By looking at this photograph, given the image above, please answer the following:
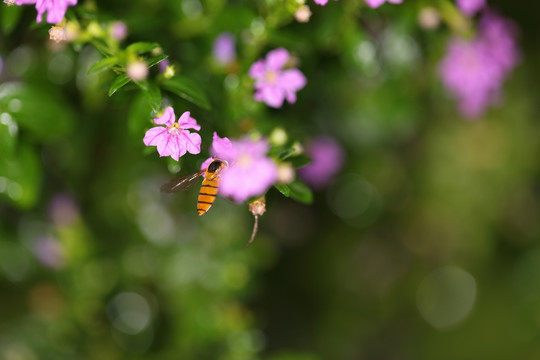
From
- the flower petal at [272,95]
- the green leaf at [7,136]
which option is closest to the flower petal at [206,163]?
the flower petal at [272,95]

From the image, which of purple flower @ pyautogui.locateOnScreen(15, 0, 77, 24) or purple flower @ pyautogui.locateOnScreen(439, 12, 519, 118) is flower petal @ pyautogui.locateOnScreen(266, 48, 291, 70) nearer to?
purple flower @ pyautogui.locateOnScreen(15, 0, 77, 24)

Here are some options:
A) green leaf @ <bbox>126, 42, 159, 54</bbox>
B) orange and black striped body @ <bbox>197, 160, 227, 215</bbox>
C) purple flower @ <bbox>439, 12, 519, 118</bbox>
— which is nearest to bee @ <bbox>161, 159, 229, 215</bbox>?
orange and black striped body @ <bbox>197, 160, 227, 215</bbox>

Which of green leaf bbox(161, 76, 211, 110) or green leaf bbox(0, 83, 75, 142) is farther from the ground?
green leaf bbox(0, 83, 75, 142)

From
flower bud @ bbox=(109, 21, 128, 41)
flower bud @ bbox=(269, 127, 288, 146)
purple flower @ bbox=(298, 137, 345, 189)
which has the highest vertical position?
purple flower @ bbox=(298, 137, 345, 189)

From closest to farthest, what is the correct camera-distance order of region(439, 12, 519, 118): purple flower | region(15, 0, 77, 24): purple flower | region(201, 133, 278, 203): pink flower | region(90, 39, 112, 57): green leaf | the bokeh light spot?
region(201, 133, 278, 203): pink flower → region(15, 0, 77, 24): purple flower → region(90, 39, 112, 57): green leaf → region(439, 12, 519, 118): purple flower → the bokeh light spot

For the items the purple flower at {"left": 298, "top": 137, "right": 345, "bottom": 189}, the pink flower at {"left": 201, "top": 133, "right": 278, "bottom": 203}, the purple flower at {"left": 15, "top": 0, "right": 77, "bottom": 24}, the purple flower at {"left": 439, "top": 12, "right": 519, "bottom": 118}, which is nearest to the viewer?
the pink flower at {"left": 201, "top": 133, "right": 278, "bottom": 203}

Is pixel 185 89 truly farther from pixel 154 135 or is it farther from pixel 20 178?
pixel 20 178

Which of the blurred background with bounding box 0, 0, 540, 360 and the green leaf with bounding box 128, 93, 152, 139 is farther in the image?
the blurred background with bounding box 0, 0, 540, 360

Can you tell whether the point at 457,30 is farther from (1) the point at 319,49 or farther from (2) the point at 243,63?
(2) the point at 243,63
